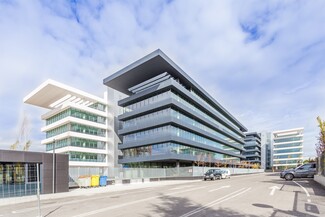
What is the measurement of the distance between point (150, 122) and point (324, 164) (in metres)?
35.7

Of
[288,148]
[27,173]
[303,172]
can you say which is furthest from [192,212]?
[288,148]

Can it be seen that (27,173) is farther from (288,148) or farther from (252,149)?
(288,148)

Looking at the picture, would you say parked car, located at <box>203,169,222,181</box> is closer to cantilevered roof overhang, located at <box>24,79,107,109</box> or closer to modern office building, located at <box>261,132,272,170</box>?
cantilevered roof overhang, located at <box>24,79,107,109</box>

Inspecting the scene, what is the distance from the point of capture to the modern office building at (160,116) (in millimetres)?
49406

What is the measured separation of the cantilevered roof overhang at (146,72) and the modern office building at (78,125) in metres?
6.59

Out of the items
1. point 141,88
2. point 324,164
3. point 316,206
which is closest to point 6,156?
point 316,206

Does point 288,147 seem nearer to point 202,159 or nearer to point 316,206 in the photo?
point 202,159

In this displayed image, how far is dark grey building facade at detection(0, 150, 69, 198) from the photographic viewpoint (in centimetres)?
1922

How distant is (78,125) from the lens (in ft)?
175

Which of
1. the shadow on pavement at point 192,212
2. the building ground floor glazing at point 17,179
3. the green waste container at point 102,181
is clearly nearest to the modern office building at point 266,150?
the green waste container at point 102,181

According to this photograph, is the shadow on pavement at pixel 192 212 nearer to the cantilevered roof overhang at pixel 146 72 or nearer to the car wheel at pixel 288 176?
the car wheel at pixel 288 176

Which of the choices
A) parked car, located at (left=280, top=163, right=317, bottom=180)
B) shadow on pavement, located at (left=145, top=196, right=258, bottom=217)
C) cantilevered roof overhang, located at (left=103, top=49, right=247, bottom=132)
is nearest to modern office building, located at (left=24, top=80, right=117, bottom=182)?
cantilevered roof overhang, located at (left=103, top=49, right=247, bottom=132)

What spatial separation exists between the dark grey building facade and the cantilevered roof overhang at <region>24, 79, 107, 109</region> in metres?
32.8

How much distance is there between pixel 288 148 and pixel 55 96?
420ft
